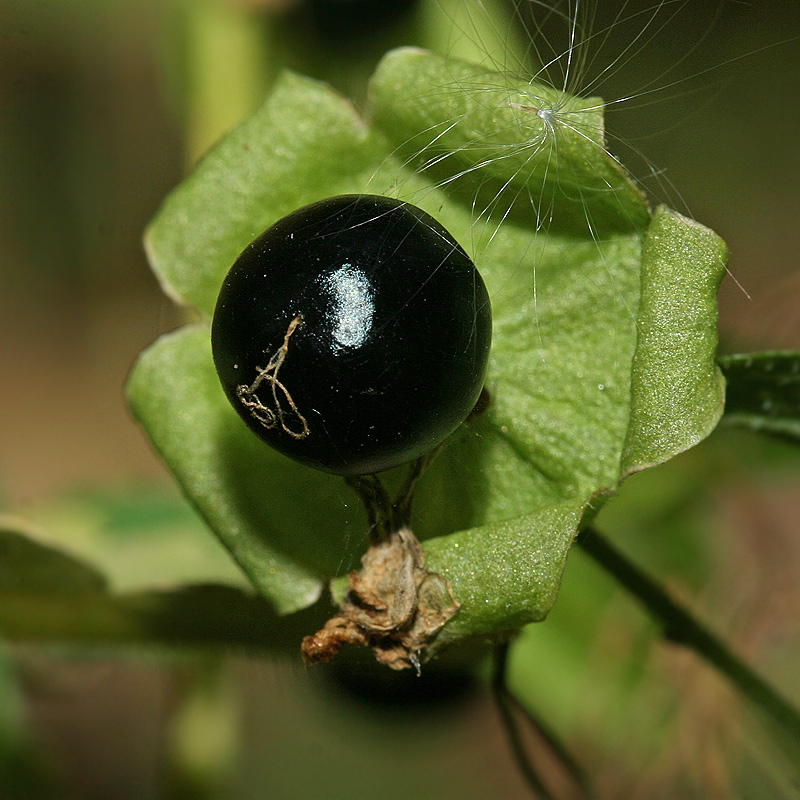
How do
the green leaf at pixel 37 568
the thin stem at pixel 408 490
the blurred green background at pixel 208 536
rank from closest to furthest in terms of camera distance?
the thin stem at pixel 408 490 < the green leaf at pixel 37 568 < the blurred green background at pixel 208 536

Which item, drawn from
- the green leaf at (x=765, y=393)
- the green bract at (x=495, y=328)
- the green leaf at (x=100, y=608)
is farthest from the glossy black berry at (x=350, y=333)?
the green leaf at (x=100, y=608)

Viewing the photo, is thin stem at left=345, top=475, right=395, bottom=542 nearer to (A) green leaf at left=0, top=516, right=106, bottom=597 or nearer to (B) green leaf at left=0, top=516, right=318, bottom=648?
(B) green leaf at left=0, top=516, right=318, bottom=648

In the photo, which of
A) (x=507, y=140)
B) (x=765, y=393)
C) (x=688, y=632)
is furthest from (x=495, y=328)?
(x=688, y=632)

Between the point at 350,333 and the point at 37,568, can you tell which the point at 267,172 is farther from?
the point at 37,568

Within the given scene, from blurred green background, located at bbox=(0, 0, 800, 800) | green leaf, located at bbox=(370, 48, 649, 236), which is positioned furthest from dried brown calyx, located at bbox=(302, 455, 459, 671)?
blurred green background, located at bbox=(0, 0, 800, 800)

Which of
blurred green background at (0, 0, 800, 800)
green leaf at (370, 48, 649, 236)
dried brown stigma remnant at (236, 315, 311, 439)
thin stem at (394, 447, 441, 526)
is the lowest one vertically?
blurred green background at (0, 0, 800, 800)

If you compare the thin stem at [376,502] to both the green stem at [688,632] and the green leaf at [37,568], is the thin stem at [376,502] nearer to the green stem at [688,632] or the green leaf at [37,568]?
the green stem at [688,632]

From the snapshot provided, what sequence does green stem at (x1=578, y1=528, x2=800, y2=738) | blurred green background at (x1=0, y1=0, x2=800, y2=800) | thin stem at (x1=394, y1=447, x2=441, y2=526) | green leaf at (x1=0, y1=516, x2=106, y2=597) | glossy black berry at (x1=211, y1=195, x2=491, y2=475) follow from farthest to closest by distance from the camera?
Result: blurred green background at (x1=0, y1=0, x2=800, y2=800)
green leaf at (x1=0, y1=516, x2=106, y2=597)
green stem at (x1=578, y1=528, x2=800, y2=738)
thin stem at (x1=394, y1=447, x2=441, y2=526)
glossy black berry at (x1=211, y1=195, x2=491, y2=475)
